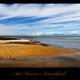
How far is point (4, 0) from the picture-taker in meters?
3.01
